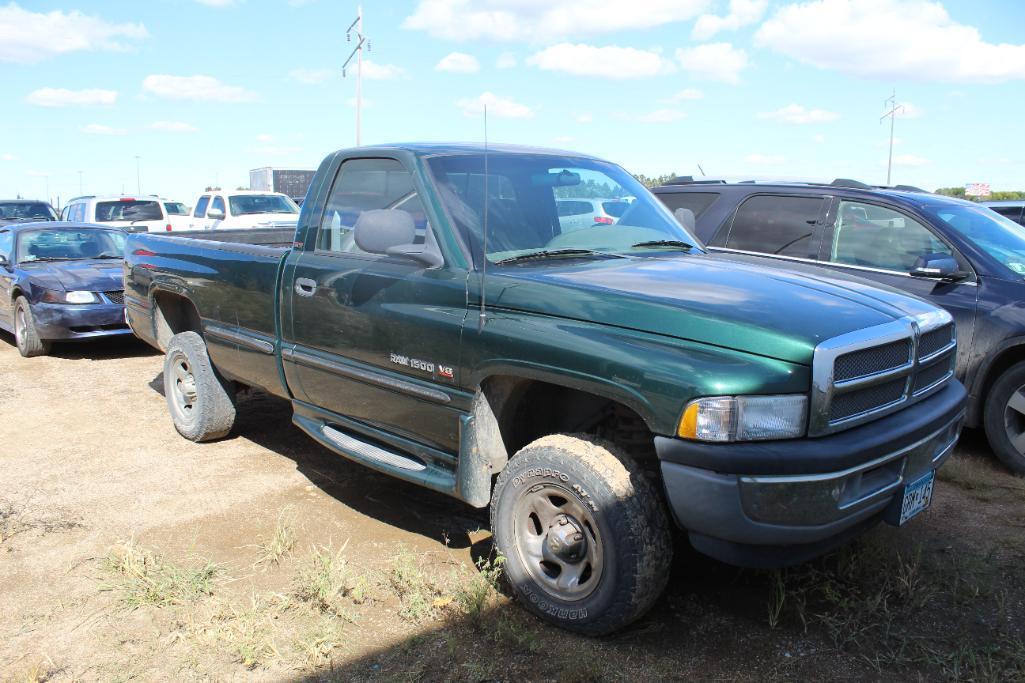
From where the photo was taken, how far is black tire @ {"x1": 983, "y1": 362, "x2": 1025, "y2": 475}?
5.29m

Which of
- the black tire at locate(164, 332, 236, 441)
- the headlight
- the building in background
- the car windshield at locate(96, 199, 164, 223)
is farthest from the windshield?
the building in background

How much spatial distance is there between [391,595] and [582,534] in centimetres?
97

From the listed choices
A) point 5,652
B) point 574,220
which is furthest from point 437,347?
point 5,652

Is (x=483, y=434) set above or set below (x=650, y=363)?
below

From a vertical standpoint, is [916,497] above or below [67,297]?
below

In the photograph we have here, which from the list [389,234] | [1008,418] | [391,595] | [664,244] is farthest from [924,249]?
[391,595]

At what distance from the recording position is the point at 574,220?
4242mm

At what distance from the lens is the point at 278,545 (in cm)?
409

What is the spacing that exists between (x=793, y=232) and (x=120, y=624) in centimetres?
519

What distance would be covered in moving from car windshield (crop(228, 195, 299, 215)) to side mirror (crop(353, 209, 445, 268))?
1374 cm

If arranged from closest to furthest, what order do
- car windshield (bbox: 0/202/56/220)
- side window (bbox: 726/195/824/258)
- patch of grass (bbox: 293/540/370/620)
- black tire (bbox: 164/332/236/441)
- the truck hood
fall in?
the truck hood → patch of grass (bbox: 293/540/370/620) → black tire (bbox: 164/332/236/441) → side window (bbox: 726/195/824/258) → car windshield (bbox: 0/202/56/220)

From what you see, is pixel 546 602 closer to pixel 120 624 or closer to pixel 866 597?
pixel 866 597

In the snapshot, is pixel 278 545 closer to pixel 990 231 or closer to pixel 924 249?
pixel 924 249

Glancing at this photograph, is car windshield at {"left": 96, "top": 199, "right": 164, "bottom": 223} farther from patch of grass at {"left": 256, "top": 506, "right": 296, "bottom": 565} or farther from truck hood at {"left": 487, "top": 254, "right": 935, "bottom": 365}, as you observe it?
truck hood at {"left": 487, "top": 254, "right": 935, "bottom": 365}
